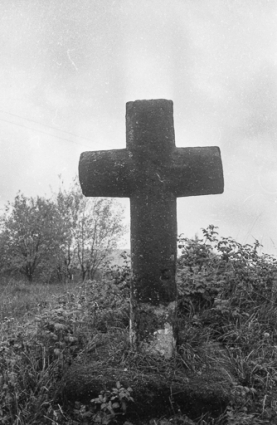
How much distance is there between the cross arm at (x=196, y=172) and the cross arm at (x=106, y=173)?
51 cm

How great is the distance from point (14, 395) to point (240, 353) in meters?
2.24

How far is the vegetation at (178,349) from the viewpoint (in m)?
3.41

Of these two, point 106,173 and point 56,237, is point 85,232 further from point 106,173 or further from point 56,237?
point 106,173

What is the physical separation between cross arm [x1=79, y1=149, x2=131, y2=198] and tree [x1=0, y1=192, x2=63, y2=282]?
51.0 ft

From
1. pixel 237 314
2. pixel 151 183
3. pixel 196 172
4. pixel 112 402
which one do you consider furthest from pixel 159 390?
pixel 196 172

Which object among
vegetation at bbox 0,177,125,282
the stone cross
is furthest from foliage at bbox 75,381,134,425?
vegetation at bbox 0,177,125,282

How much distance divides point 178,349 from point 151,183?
67.9 inches

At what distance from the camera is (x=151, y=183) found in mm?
4176

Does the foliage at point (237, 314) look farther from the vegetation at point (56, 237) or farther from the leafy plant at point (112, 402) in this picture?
the vegetation at point (56, 237)

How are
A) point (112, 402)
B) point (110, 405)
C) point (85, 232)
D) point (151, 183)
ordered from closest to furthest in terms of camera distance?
point (110, 405) → point (112, 402) → point (151, 183) → point (85, 232)

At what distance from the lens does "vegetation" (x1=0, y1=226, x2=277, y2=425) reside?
3.41 meters

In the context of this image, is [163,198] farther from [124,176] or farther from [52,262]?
[52,262]

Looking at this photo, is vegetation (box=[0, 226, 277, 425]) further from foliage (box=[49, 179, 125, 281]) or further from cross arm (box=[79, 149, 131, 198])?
foliage (box=[49, 179, 125, 281])

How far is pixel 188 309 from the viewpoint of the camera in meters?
5.10
